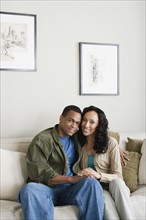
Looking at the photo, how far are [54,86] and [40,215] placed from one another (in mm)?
1502

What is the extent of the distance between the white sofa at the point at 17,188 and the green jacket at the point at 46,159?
0.43ft

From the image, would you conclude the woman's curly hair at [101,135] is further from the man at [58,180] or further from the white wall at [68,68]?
the white wall at [68,68]

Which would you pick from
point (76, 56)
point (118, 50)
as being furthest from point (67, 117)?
point (118, 50)

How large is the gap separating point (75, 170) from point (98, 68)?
4.19ft

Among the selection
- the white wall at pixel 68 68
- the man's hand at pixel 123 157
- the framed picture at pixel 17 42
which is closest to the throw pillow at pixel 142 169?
the man's hand at pixel 123 157

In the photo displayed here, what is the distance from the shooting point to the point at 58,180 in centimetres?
248

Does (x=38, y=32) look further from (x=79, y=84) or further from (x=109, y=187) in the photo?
(x=109, y=187)

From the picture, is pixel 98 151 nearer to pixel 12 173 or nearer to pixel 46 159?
pixel 46 159

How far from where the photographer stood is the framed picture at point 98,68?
3.45m

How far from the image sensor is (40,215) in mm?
2188

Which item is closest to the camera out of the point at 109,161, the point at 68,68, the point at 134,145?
the point at 109,161

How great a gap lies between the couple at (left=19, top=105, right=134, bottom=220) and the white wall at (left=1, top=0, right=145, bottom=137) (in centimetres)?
68

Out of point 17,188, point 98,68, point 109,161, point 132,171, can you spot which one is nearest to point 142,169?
point 132,171

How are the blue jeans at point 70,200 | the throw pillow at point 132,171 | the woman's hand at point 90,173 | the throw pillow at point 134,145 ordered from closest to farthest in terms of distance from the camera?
the blue jeans at point 70,200 → the woman's hand at point 90,173 → the throw pillow at point 132,171 → the throw pillow at point 134,145
